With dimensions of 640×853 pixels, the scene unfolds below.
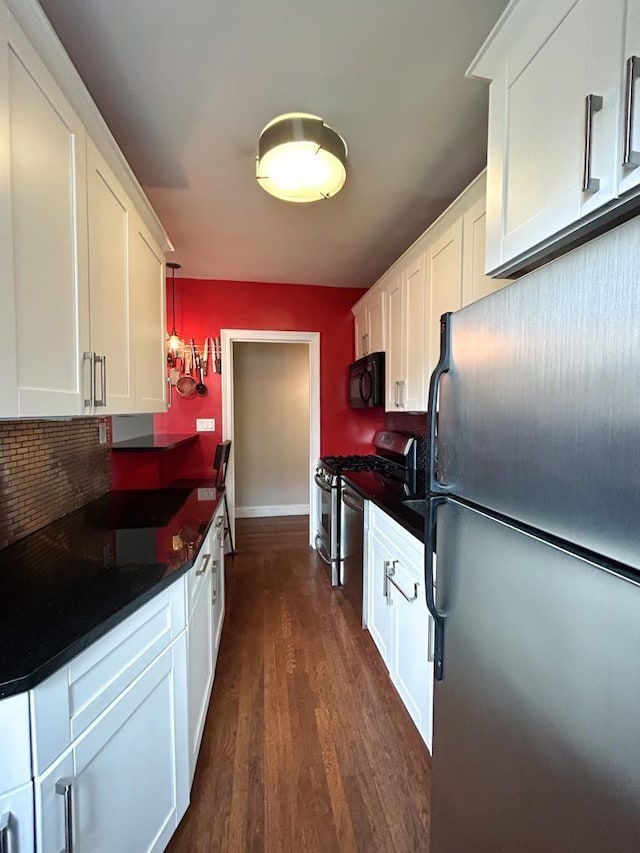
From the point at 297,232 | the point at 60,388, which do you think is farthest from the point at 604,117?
the point at 297,232

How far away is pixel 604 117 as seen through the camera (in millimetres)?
771

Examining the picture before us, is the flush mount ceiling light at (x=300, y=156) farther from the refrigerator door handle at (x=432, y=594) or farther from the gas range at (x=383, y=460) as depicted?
the gas range at (x=383, y=460)

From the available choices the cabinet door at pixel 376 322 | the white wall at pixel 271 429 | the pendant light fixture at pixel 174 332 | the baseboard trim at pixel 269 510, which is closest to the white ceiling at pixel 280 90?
the cabinet door at pixel 376 322

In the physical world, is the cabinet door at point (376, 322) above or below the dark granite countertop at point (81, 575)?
above

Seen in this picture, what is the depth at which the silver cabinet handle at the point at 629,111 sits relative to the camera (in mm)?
708

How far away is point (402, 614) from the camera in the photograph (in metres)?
1.69

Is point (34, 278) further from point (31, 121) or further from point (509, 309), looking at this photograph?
point (509, 309)

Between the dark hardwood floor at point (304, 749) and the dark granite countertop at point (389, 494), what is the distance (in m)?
0.89

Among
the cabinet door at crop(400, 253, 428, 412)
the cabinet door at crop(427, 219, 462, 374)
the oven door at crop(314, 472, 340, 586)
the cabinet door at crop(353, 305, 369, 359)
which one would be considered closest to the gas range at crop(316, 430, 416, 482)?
the oven door at crop(314, 472, 340, 586)

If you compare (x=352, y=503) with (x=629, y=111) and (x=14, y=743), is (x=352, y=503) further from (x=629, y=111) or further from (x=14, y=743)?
(x=629, y=111)

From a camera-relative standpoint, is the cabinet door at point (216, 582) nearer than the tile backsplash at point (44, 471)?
No

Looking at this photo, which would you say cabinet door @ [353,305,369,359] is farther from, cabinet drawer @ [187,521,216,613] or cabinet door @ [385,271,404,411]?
cabinet drawer @ [187,521,216,613]

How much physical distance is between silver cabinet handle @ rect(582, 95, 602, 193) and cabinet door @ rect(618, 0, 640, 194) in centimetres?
5

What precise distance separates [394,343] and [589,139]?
1850 mm
